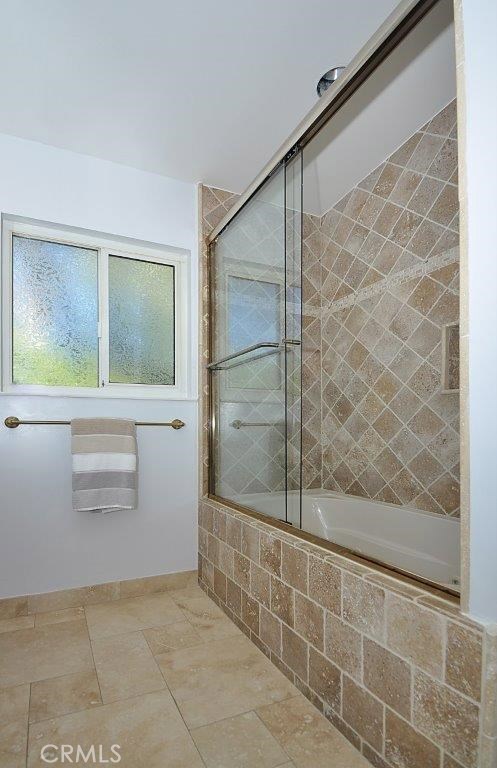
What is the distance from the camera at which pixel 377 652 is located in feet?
3.68

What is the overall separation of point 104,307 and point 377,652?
2.02 metres

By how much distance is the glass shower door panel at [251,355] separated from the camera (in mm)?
1907

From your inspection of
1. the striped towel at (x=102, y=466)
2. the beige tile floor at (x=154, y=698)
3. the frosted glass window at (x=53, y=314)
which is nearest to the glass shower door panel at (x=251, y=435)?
the striped towel at (x=102, y=466)

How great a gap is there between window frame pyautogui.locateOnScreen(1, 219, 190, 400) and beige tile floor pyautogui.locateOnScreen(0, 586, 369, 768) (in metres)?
1.09

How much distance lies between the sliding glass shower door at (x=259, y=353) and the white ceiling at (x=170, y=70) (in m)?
0.37

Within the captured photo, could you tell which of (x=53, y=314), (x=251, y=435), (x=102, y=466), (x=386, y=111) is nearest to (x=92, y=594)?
(x=102, y=466)

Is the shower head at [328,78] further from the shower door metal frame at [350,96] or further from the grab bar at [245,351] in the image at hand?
the grab bar at [245,351]

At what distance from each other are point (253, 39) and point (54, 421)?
182cm

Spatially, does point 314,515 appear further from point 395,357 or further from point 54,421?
point 54,421

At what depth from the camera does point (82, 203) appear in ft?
7.70

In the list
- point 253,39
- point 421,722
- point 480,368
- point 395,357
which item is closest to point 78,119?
point 253,39

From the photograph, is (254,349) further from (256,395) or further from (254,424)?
(254,424)

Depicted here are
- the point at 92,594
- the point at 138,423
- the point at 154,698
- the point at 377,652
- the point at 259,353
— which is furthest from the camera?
the point at 138,423

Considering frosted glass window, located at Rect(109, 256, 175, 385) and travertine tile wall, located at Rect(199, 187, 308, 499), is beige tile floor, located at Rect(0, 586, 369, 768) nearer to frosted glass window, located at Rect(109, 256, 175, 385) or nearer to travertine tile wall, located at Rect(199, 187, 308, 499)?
travertine tile wall, located at Rect(199, 187, 308, 499)
